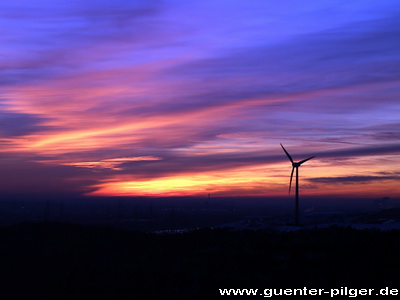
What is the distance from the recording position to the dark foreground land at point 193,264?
37594 mm

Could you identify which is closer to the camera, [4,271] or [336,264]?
[336,264]

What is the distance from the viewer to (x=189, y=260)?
46438 mm

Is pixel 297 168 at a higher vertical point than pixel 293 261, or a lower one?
higher

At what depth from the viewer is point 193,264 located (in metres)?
45.0

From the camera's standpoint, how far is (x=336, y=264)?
40.4 meters

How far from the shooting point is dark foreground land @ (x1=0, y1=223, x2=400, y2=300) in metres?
37.6

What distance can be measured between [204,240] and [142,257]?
8.68 m


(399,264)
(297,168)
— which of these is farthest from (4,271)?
(297,168)

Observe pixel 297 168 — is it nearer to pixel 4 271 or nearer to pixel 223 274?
pixel 223 274

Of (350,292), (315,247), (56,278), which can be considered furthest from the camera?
(315,247)

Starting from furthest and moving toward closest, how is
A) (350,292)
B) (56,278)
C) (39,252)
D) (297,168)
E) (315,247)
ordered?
(297,168), (39,252), (315,247), (56,278), (350,292)

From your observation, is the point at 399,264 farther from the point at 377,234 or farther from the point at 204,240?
the point at 204,240

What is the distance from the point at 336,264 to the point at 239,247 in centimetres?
1148

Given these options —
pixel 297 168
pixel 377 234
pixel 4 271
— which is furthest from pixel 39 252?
pixel 297 168
